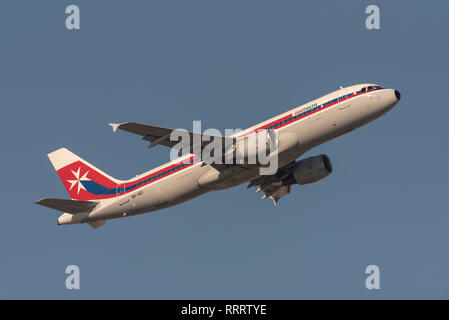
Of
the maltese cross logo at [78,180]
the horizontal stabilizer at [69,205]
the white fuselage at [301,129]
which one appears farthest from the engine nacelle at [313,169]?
the maltese cross logo at [78,180]

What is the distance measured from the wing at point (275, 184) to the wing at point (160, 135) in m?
7.62

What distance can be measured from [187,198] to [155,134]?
21.8 feet

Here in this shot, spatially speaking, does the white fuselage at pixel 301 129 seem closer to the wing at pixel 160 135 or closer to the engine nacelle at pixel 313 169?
the wing at pixel 160 135

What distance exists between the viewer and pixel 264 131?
1871 inches

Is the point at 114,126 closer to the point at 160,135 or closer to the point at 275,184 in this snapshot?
the point at 160,135

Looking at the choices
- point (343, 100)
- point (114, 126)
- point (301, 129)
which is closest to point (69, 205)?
point (114, 126)

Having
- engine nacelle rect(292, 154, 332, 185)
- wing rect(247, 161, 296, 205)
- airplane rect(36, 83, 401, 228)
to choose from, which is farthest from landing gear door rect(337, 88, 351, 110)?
wing rect(247, 161, 296, 205)

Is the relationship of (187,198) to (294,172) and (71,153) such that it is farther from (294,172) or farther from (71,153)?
(71,153)

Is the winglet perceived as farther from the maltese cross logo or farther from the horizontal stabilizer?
the maltese cross logo

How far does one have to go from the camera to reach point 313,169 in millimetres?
54219

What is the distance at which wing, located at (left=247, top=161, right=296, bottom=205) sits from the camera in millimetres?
55338

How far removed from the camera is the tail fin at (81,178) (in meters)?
55.7

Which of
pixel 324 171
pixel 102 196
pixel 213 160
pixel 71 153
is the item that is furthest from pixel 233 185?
pixel 71 153

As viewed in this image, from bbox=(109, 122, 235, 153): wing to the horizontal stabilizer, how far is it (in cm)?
968
